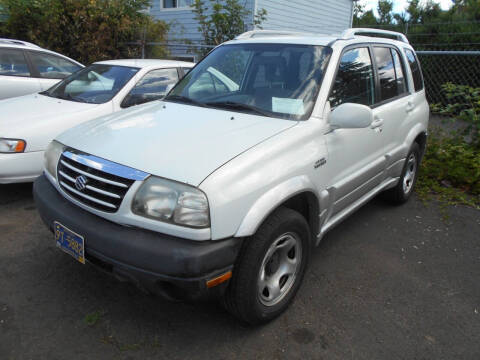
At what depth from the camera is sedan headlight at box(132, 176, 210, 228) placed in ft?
6.81

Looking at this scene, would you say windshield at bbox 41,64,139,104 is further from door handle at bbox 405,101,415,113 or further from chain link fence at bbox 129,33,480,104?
chain link fence at bbox 129,33,480,104

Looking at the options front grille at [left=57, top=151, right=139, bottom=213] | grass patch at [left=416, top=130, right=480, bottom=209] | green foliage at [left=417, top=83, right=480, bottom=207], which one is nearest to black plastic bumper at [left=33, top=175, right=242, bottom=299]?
front grille at [left=57, top=151, right=139, bottom=213]

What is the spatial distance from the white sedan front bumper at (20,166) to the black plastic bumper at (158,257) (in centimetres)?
214

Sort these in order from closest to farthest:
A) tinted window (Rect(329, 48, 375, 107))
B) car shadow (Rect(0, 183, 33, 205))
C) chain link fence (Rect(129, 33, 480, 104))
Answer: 1. tinted window (Rect(329, 48, 375, 107))
2. car shadow (Rect(0, 183, 33, 205))
3. chain link fence (Rect(129, 33, 480, 104))

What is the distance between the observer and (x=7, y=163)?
3.91 meters

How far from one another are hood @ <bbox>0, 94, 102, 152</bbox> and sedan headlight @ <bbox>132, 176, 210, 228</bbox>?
8.10 ft

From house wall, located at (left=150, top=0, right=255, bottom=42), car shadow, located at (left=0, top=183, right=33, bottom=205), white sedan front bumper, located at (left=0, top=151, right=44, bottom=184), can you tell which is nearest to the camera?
white sedan front bumper, located at (left=0, top=151, right=44, bottom=184)

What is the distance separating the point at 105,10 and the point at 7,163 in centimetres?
768

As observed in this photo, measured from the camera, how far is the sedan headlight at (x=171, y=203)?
208 centimetres

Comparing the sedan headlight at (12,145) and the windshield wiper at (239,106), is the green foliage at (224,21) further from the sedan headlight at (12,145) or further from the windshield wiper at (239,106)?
the windshield wiper at (239,106)

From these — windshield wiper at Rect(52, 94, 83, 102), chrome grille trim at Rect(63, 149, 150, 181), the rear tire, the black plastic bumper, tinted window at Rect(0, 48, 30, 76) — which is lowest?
the rear tire

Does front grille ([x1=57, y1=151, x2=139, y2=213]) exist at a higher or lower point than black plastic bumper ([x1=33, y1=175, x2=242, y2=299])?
higher

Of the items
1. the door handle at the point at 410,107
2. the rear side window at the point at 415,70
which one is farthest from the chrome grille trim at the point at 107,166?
the rear side window at the point at 415,70

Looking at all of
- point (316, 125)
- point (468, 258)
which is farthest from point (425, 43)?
point (316, 125)
